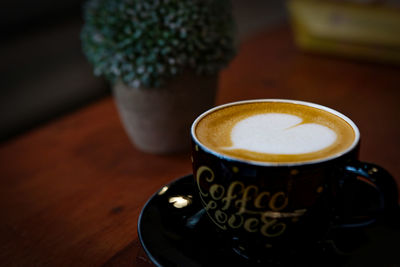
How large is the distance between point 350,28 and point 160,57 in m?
0.57

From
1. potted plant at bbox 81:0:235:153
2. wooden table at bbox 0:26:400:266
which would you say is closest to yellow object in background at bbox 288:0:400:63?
wooden table at bbox 0:26:400:266

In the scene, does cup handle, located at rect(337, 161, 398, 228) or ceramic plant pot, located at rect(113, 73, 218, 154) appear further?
ceramic plant pot, located at rect(113, 73, 218, 154)

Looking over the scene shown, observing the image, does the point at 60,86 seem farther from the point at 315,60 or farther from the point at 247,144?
the point at 247,144

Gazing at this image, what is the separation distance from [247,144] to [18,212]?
12.1 inches

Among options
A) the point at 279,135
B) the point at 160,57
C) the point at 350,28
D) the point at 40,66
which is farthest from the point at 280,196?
the point at 40,66

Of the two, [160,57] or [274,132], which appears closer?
[274,132]

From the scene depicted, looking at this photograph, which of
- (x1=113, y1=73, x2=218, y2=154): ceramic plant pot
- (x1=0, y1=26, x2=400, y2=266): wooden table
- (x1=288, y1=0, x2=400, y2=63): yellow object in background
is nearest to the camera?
(x1=0, y1=26, x2=400, y2=266): wooden table

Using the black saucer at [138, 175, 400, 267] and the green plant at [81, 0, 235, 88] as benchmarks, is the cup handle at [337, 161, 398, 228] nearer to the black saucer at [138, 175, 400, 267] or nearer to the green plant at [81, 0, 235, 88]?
the black saucer at [138, 175, 400, 267]

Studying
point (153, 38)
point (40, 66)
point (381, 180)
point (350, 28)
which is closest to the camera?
point (381, 180)

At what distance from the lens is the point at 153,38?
564mm

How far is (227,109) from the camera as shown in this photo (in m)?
0.45

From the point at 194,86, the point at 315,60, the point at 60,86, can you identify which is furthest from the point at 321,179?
the point at 60,86

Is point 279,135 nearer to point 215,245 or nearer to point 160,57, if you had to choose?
point 215,245

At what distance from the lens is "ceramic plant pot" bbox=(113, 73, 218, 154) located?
61 centimetres
